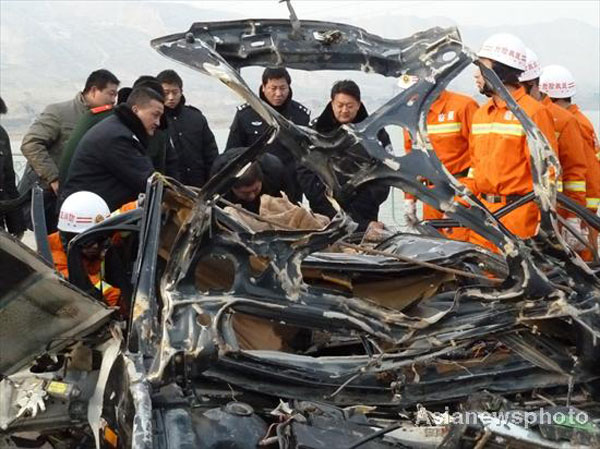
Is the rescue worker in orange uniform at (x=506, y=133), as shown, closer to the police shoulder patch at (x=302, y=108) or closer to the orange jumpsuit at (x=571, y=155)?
the orange jumpsuit at (x=571, y=155)

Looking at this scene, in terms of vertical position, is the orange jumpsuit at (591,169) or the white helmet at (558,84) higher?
the white helmet at (558,84)

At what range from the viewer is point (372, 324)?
3.40 metres

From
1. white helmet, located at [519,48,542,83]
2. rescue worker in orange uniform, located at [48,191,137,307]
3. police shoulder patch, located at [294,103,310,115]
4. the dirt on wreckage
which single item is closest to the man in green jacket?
police shoulder patch, located at [294,103,310,115]

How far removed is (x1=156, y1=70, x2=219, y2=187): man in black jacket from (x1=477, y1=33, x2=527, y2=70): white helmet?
251 cm

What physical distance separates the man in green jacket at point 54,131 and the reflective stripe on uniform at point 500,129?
2781 millimetres

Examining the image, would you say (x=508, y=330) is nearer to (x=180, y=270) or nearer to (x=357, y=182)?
(x=357, y=182)

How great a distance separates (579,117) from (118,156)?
3513 millimetres

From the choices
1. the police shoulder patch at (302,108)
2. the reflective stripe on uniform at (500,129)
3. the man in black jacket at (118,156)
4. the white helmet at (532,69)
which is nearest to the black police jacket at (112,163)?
the man in black jacket at (118,156)

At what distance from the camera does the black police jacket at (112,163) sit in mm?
5910

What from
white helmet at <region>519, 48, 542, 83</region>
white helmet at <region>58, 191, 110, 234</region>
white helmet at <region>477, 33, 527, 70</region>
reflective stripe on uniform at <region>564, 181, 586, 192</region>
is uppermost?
white helmet at <region>477, 33, 527, 70</region>

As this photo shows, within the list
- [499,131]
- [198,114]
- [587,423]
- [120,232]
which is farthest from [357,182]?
[198,114]

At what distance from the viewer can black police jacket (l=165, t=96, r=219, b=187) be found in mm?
7609

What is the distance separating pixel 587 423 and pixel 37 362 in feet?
7.46

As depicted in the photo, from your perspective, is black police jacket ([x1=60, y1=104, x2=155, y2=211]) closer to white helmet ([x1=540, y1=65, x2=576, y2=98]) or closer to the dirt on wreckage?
the dirt on wreckage
